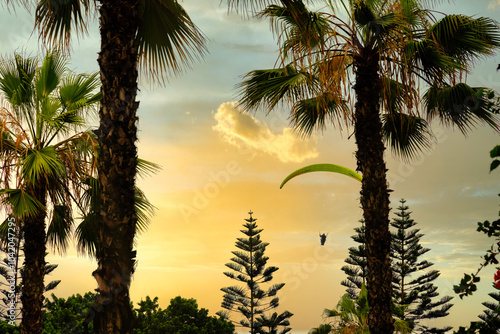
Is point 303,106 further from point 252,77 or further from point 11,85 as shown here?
point 11,85

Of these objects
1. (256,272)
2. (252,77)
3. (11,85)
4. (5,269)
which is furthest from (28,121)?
(256,272)

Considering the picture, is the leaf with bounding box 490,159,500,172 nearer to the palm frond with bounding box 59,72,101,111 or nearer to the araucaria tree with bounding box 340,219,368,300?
the palm frond with bounding box 59,72,101,111

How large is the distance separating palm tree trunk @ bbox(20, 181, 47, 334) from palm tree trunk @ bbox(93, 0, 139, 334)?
16.8 ft

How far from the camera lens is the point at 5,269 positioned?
18.9 meters

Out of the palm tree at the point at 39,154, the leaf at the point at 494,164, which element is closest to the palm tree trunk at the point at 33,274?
the palm tree at the point at 39,154

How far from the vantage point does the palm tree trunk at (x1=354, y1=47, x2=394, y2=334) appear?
26.8ft

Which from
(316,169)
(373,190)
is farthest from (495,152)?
(316,169)

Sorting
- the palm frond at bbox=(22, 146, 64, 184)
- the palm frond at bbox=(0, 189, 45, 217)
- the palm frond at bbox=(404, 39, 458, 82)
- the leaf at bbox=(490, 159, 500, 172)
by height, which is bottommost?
the leaf at bbox=(490, 159, 500, 172)

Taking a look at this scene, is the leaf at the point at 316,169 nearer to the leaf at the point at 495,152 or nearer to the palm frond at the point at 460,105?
the palm frond at the point at 460,105

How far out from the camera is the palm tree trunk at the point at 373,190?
8.17m

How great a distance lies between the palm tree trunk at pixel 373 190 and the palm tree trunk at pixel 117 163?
454cm

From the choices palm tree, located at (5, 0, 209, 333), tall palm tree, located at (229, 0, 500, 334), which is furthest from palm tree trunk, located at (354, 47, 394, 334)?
palm tree, located at (5, 0, 209, 333)

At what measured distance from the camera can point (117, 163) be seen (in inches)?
193

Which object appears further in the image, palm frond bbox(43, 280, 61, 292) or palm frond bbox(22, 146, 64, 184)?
palm frond bbox(43, 280, 61, 292)
